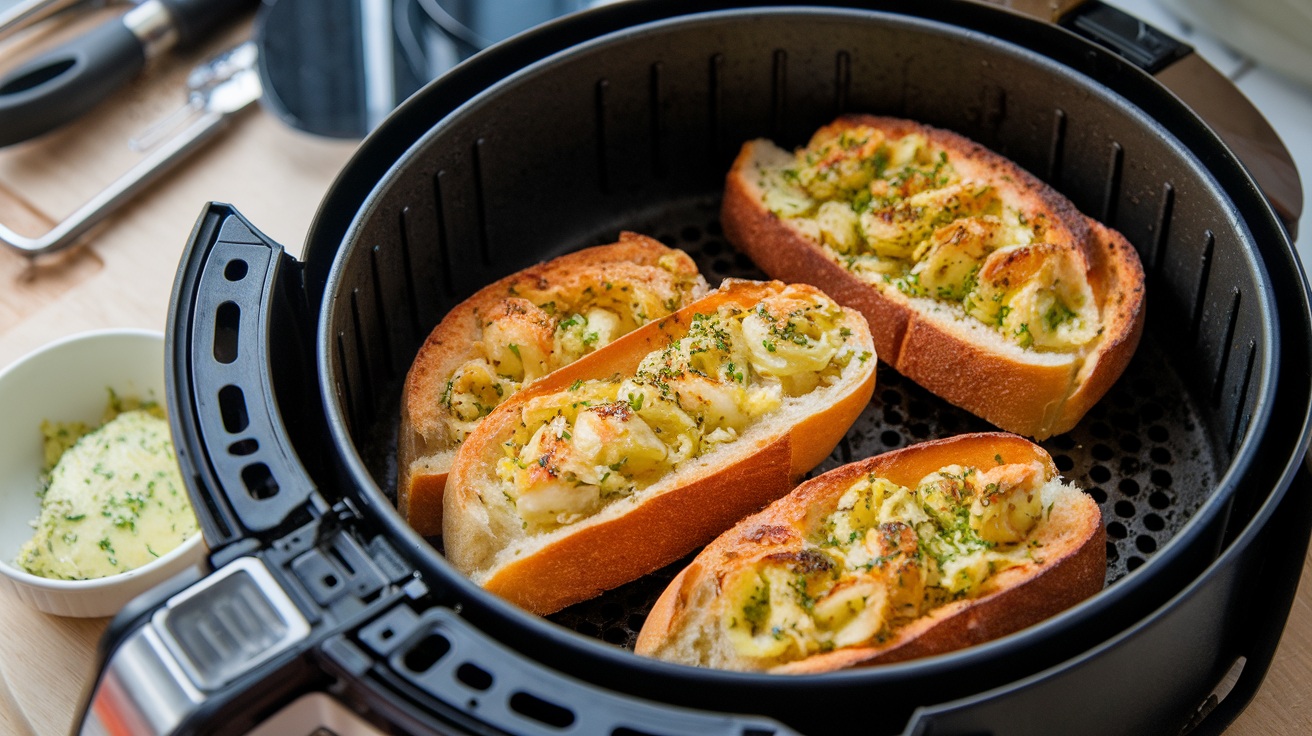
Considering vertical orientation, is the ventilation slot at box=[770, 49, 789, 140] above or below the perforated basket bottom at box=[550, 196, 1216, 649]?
above

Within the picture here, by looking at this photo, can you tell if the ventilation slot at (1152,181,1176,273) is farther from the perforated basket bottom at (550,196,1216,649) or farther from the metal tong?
the metal tong

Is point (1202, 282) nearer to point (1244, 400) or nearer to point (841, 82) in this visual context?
point (1244, 400)

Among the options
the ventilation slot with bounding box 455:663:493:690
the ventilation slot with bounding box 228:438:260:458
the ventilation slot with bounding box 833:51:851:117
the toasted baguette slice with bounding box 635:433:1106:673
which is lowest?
the toasted baguette slice with bounding box 635:433:1106:673

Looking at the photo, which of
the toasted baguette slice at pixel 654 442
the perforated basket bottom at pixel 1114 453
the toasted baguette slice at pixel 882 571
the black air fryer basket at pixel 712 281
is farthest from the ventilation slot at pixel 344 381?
the toasted baguette slice at pixel 882 571

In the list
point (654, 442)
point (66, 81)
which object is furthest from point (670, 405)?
point (66, 81)

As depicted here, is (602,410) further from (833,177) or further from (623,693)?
(833,177)

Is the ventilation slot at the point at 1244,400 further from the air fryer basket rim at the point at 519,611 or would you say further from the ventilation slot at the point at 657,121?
the ventilation slot at the point at 657,121

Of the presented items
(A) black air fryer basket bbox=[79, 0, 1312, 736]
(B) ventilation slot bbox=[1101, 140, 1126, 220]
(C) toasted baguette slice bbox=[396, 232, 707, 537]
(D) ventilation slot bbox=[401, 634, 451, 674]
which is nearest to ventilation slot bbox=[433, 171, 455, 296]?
(A) black air fryer basket bbox=[79, 0, 1312, 736]
